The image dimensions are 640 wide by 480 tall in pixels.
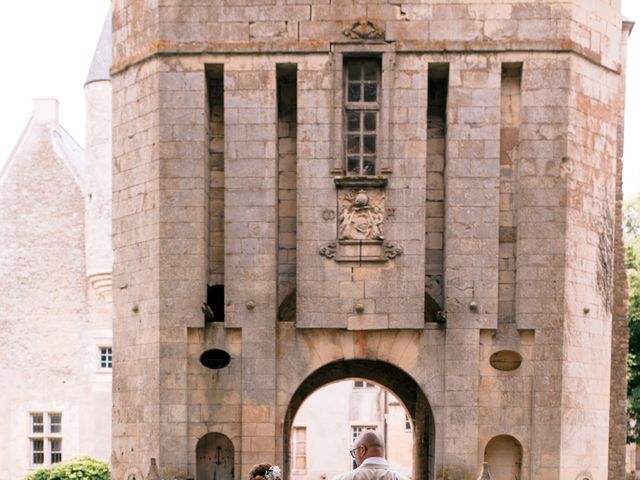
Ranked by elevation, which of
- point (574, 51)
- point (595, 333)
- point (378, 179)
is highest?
point (574, 51)

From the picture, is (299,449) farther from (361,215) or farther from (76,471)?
(361,215)

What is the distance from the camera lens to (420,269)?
18.3 m

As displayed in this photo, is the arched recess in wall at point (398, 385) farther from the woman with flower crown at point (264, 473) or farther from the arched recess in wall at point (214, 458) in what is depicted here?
the woman with flower crown at point (264, 473)

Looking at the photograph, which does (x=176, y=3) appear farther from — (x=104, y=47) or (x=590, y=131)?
(x=104, y=47)

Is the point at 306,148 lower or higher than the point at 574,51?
lower

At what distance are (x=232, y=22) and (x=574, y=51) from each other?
5392 mm

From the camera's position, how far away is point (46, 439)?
116 ft

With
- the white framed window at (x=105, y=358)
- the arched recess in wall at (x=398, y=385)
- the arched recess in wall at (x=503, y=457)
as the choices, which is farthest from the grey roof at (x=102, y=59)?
the arched recess in wall at (x=503, y=457)

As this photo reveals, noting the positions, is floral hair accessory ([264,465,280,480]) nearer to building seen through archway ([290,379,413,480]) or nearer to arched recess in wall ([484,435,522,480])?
arched recess in wall ([484,435,522,480])

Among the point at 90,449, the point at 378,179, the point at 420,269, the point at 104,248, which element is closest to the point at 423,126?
the point at 378,179

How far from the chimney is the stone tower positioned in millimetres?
18255

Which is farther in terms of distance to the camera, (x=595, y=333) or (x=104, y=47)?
(x=104, y=47)

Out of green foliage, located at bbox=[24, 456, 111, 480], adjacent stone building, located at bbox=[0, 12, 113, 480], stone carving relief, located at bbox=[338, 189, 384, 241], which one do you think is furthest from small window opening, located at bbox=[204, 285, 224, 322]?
adjacent stone building, located at bbox=[0, 12, 113, 480]

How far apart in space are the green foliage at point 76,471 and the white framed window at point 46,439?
348 cm
